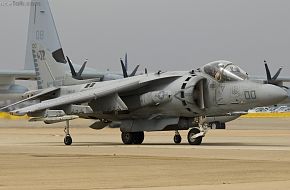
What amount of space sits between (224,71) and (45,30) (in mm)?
9573

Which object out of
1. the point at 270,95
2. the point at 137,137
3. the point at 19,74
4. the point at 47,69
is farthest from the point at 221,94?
the point at 19,74

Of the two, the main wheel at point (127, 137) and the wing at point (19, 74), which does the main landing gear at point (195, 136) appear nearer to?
the main wheel at point (127, 137)

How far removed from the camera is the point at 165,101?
88.6ft

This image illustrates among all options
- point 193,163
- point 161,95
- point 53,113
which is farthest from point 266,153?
point 53,113

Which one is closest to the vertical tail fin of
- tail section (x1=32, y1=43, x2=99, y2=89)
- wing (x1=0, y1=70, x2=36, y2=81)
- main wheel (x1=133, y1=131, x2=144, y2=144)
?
tail section (x1=32, y1=43, x2=99, y2=89)

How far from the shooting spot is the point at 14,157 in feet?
63.3

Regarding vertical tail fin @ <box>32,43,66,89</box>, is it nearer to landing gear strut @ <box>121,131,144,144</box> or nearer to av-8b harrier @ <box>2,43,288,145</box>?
av-8b harrier @ <box>2,43,288,145</box>

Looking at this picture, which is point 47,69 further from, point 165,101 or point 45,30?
point 165,101

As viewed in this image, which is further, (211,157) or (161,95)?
(161,95)

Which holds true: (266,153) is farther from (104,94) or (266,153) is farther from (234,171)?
(104,94)

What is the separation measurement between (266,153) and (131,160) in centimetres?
420

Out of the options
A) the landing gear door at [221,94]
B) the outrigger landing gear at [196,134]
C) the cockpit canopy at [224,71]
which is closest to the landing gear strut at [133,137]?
the outrigger landing gear at [196,134]

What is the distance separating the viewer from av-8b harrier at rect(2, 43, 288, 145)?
2586 centimetres

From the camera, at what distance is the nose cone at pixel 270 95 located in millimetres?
24828
